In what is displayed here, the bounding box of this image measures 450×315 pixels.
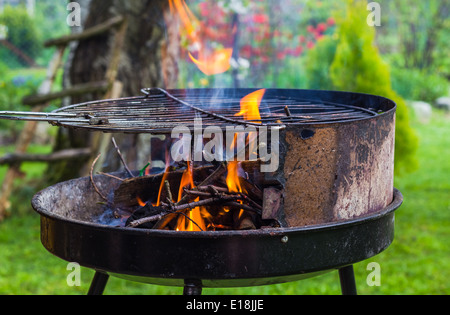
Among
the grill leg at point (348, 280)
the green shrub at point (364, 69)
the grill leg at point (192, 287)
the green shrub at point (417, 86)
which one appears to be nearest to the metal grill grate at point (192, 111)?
the grill leg at point (192, 287)

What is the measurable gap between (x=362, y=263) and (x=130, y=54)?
2.50 meters

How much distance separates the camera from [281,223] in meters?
1.65

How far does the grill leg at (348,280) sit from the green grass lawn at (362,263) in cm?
121

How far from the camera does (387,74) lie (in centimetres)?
437

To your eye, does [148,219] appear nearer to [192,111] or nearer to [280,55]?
[192,111]

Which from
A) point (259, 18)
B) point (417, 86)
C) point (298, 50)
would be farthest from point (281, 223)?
point (417, 86)

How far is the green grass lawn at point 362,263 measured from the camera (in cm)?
340

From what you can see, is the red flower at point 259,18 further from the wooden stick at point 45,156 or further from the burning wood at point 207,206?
the burning wood at point 207,206

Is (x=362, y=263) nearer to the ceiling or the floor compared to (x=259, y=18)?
nearer to the floor

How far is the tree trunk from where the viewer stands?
4.38m

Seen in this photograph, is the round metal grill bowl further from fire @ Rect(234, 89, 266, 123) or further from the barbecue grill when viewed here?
fire @ Rect(234, 89, 266, 123)

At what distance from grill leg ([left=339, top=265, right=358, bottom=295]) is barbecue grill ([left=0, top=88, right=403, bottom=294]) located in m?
0.35
